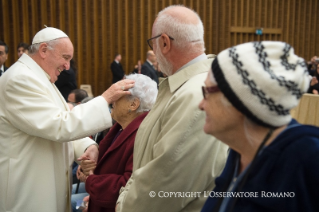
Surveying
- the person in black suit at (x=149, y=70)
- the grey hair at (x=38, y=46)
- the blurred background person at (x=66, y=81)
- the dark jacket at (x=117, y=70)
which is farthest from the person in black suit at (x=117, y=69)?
the grey hair at (x=38, y=46)

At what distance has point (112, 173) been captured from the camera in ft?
6.59

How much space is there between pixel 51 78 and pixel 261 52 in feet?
5.46

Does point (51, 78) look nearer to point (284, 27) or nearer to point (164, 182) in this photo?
point (164, 182)

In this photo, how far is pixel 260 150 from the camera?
934 mm

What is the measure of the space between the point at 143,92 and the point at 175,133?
30.6 inches

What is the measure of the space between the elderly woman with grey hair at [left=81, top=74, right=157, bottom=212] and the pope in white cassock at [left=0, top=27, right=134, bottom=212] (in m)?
0.07

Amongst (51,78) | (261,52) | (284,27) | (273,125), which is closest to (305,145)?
(273,125)

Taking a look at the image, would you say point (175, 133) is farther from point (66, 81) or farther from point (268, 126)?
point (66, 81)

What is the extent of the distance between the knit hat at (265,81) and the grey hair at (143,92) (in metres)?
1.16

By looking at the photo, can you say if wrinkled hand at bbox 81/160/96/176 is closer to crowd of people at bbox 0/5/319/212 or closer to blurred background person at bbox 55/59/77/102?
crowd of people at bbox 0/5/319/212

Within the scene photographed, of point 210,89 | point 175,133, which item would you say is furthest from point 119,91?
point 210,89

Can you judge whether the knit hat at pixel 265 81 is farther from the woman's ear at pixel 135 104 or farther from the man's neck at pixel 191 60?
the woman's ear at pixel 135 104

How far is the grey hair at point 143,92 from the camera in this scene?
6.79ft

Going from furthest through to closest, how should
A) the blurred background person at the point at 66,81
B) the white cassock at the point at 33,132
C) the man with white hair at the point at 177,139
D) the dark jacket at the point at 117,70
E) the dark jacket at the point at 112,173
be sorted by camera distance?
the dark jacket at the point at 117,70
the blurred background person at the point at 66,81
the white cassock at the point at 33,132
the dark jacket at the point at 112,173
the man with white hair at the point at 177,139
